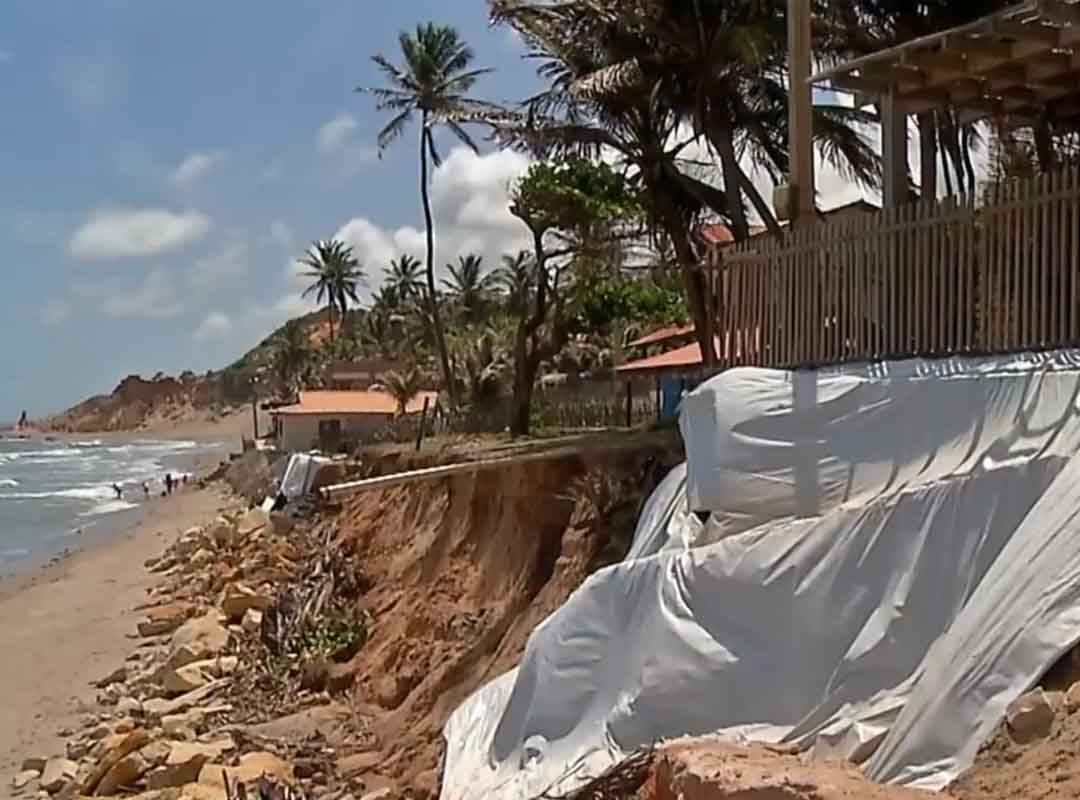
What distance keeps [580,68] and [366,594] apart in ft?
26.8

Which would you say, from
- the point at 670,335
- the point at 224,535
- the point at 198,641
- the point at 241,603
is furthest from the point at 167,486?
the point at 198,641

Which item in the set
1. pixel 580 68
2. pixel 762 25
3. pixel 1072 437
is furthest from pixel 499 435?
pixel 1072 437

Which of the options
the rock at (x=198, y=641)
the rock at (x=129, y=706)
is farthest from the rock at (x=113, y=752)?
the rock at (x=198, y=641)

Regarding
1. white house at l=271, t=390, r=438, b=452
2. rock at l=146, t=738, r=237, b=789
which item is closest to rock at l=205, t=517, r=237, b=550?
white house at l=271, t=390, r=438, b=452

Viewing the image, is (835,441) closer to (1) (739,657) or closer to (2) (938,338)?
(2) (938,338)

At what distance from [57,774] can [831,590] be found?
951 cm

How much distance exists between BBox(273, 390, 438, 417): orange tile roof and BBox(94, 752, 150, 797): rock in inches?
1326

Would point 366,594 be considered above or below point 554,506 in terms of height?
below

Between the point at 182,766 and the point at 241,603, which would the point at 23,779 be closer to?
the point at 182,766

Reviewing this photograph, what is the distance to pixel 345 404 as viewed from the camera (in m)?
49.0

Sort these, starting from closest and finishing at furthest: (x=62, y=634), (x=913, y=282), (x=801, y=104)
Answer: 1. (x=913, y=282)
2. (x=801, y=104)
3. (x=62, y=634)

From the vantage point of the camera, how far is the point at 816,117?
1684 cm

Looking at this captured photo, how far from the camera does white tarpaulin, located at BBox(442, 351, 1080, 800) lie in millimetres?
4934

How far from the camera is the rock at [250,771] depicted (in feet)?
32.8
